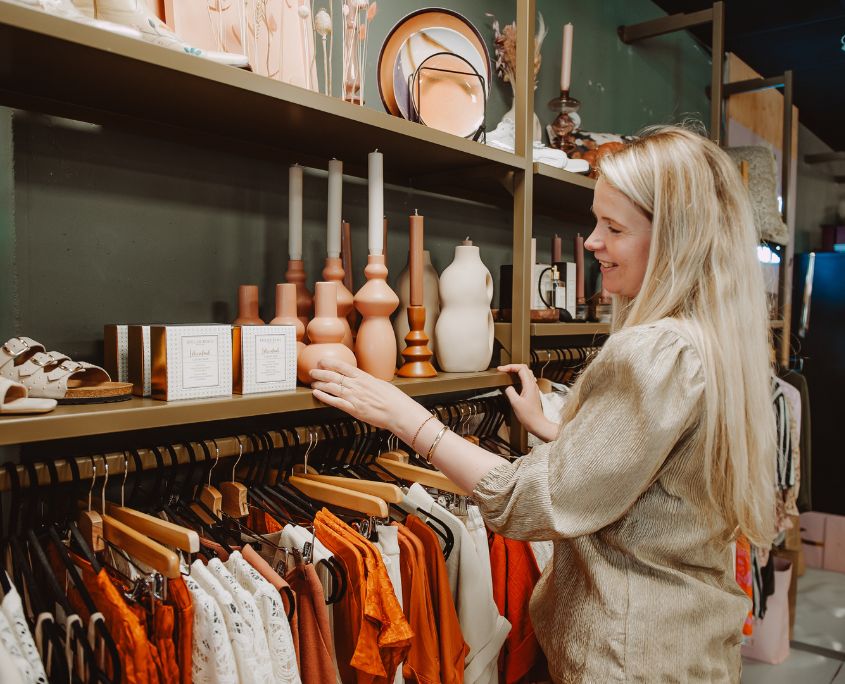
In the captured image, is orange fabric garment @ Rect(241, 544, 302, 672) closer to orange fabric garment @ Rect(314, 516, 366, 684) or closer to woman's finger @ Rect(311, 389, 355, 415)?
orange fabric garment @ Rect(314, 516, 366, 684)

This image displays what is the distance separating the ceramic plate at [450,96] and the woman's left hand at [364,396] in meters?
0.68

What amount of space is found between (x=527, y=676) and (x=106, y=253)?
47.1 inches

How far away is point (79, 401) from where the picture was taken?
37.5 inches

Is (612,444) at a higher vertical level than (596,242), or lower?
lower

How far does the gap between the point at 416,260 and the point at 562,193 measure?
75 centimetres

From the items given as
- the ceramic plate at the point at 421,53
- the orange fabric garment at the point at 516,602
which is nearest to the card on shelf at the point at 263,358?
→ the orange fabric garment at the point at 516,602

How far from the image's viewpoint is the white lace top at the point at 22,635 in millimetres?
768

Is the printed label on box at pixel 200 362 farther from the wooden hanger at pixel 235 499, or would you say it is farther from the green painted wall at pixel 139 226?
the green painted wall at pixel 139 226

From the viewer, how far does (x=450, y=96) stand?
161cm

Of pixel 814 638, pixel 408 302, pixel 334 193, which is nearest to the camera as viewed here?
pixel 334 193

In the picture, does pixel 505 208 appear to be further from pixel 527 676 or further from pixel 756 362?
pixel 527 676

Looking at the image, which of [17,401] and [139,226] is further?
[139,226]

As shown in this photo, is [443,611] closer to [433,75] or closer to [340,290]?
[340,290]

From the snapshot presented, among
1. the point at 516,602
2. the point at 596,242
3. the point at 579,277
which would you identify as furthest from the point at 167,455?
the point at 579,277
